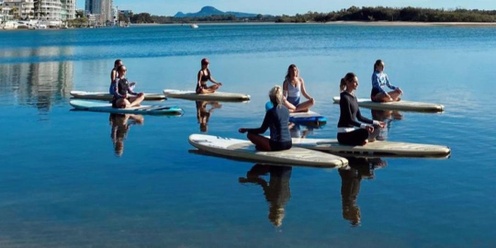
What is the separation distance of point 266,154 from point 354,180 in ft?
6.25

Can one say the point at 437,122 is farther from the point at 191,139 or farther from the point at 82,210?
the point at 82,210

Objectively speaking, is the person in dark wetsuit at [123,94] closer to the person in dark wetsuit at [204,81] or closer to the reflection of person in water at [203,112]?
the reflection of person in water at [203,112]

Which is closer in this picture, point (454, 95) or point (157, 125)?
point (157, 125)

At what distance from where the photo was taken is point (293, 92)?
1845 centimetres

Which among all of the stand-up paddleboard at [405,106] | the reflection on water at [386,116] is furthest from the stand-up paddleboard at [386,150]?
the stand-up paddleboard at [405,106]

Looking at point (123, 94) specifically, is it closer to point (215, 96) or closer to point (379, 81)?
point (215, 96)

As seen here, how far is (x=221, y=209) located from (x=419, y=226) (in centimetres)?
290

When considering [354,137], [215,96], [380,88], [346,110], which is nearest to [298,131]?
[354,137]

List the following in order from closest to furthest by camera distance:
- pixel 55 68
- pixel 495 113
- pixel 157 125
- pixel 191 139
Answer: pixel 191 139 < pixel 157 125 < pixel 495 113 < pixel 55 68

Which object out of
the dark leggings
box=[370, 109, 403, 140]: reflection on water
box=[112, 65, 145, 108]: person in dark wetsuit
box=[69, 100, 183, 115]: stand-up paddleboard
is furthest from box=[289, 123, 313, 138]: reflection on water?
box=[112, 65, 145, 108]: person in dark wetsuit

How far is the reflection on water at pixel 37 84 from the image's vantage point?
79.2 feet

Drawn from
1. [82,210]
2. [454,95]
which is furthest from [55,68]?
[82,210]

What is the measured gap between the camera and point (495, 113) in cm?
1997

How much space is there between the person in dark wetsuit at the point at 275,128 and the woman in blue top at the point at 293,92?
4.82 metres
